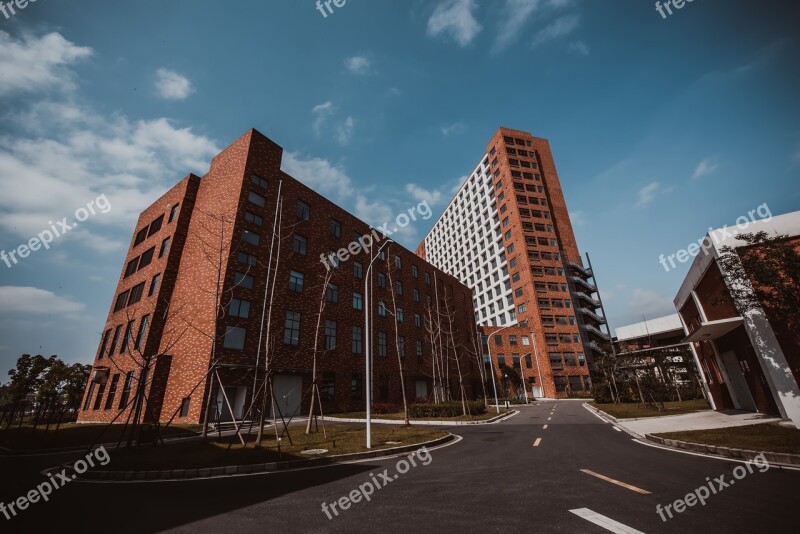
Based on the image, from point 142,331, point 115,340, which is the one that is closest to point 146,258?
point 115,340

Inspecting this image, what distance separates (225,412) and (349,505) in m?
20.3

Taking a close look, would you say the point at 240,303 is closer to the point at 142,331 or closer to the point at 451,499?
the point at 142,331

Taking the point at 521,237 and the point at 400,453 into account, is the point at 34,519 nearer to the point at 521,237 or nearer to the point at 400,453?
the point at 400,453

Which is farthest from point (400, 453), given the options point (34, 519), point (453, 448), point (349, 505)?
point (34, 519)

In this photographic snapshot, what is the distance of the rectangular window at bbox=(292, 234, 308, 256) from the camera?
95.3 ft

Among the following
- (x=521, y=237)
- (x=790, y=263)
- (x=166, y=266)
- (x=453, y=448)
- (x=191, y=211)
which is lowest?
(x=453, y=448)

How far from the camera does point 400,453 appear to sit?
1105cm

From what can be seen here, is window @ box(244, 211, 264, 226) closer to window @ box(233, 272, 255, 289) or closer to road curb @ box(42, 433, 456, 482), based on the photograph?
window @ box(233, 272, 255, 289)

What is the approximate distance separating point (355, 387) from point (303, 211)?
1699 cm

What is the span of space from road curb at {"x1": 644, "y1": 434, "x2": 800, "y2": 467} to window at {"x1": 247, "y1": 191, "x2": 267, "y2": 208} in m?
28.1

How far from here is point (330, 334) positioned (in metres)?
30.1

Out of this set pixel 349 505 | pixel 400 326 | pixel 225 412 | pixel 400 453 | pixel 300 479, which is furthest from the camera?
pixel 400 326

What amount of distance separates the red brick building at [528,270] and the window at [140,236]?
157ft

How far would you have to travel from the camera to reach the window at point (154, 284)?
27.5m
